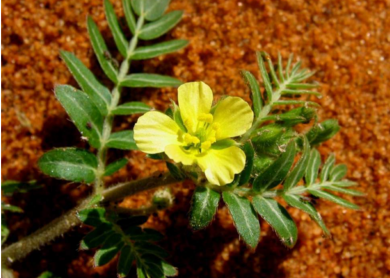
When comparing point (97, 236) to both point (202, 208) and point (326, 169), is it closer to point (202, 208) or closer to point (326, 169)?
point (202, 208)

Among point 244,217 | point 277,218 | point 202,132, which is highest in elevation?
point 202,132

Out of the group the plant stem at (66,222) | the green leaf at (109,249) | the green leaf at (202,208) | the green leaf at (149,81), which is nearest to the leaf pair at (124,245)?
the green leaf at (109,249)

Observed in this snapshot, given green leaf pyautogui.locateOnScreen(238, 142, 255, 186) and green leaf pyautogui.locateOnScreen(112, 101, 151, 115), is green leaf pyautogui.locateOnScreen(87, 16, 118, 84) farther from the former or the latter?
green leaf pyautogui.locateOnScreen(238, 142, 255, 186)

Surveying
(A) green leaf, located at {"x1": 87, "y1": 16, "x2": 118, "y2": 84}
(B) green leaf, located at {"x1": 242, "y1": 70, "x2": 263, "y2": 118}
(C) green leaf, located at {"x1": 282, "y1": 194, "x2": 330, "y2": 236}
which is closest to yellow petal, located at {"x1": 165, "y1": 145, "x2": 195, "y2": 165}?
(B) green leaf, located at {"x1": 242, "y1": 70, "x2": 263, "y2": 118}

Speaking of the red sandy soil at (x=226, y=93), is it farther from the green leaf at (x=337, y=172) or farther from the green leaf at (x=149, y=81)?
the green leaf at (x=337, y=172)

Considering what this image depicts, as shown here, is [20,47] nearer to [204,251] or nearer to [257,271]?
[204,251]

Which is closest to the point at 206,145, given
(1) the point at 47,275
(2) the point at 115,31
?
(2) the point at 115,31
